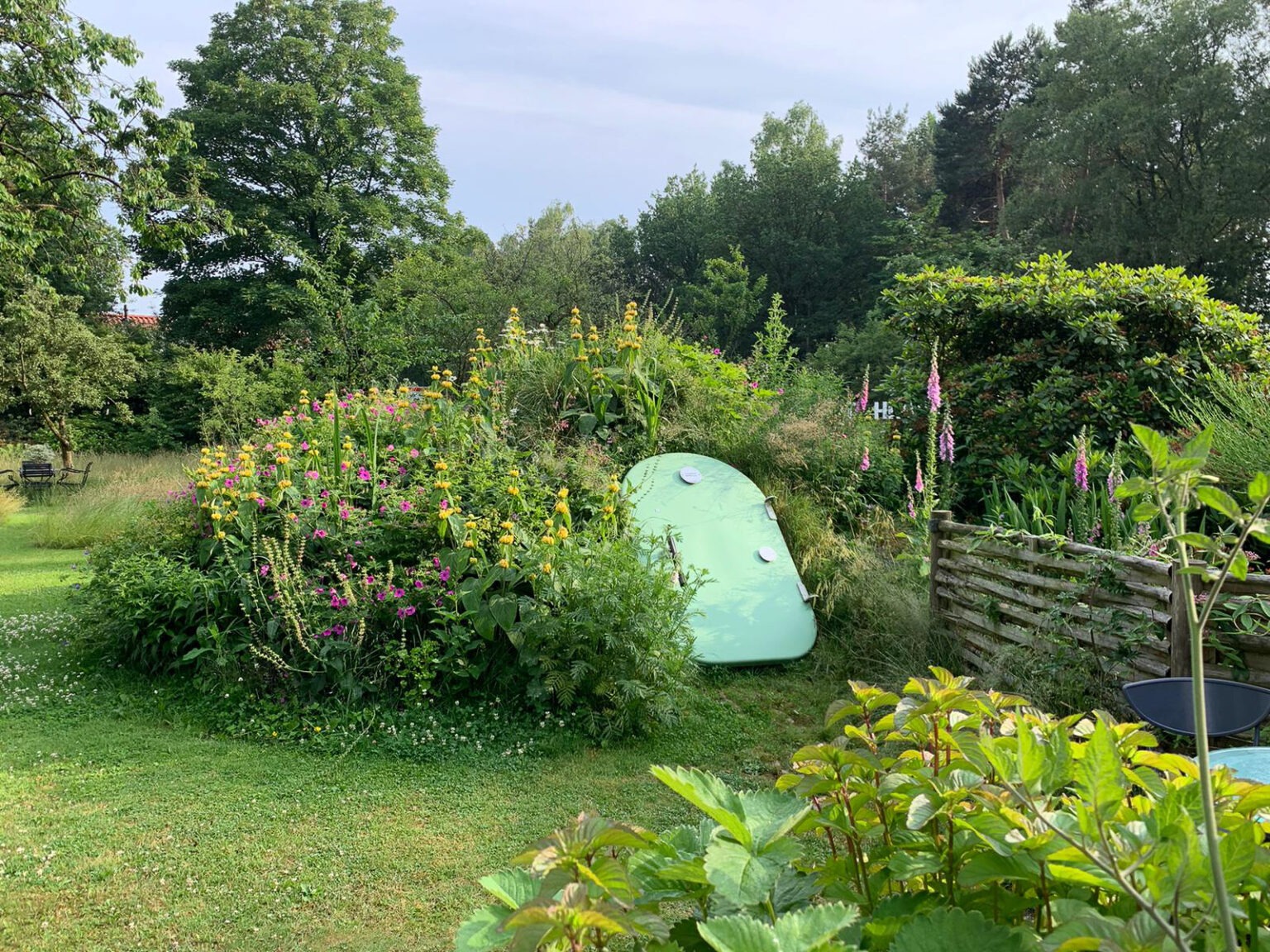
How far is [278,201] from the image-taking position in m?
23.2

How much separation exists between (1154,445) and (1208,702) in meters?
1.61

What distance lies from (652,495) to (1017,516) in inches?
91.9

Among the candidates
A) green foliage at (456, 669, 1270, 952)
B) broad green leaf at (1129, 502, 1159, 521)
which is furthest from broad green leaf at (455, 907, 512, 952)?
broad green leaf at (1129, 502, 1159, 521)

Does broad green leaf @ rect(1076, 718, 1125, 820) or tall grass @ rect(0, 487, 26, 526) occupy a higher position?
broad green leaf @ rect(1076, 718, 1125, 820)

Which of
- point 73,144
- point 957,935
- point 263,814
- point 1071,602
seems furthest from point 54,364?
point 957,935

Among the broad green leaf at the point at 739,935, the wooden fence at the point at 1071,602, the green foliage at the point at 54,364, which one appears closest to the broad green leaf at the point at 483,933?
the broad green leaf at the point at 739,935

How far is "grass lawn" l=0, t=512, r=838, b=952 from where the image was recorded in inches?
101

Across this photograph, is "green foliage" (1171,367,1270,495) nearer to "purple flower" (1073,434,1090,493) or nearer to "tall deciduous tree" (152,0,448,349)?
"purple flower" (1073,434,1090,493)

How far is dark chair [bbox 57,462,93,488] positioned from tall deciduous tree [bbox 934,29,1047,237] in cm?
3112

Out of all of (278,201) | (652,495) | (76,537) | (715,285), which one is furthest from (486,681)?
(715,285)

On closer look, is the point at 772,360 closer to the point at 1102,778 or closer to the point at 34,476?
the point at 1102,778

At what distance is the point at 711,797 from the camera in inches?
31.8

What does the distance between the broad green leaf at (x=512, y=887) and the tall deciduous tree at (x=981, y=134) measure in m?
35.7

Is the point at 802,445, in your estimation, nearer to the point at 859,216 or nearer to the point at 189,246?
the point at 189,246
